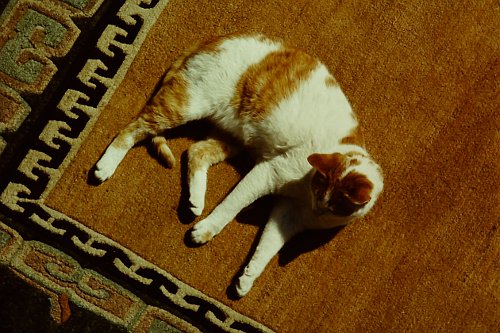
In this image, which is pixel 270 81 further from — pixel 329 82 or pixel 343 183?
pixel 343 183

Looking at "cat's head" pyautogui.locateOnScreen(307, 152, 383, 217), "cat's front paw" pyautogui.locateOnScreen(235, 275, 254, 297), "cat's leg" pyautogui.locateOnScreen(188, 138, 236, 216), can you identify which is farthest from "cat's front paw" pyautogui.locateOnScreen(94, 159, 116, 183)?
"cat's head" pyautogui.locateOnScreen(307, 152, 383, 217)

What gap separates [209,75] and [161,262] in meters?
0.65

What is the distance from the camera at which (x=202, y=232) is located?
1.68m

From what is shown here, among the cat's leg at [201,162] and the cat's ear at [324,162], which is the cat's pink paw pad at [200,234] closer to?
the cat's leg at [201,162]

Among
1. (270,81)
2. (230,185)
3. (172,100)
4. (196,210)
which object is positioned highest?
(270,81)

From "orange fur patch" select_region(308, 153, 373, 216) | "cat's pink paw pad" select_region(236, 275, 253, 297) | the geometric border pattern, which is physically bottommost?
the geometric border pattern

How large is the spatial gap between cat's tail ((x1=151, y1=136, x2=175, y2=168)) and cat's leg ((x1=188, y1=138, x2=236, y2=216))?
0.07 m

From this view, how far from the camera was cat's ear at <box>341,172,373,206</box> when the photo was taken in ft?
4.71

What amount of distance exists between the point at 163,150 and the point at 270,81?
437 millimetres

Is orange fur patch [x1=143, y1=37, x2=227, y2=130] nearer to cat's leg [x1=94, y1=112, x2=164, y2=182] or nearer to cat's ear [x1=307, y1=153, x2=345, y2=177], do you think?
cat's leg [x1=94, y1=112, x2=164, y2=182]

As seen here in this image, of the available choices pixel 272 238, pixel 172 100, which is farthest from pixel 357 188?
pixel 172 100

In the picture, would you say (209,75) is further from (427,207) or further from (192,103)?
(427,207)

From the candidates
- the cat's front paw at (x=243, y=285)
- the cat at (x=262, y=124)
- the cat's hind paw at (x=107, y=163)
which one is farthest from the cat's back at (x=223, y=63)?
the cat's front paw at (x=243, y=285)

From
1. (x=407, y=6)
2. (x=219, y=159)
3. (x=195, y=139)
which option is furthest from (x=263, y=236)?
(x=407, y=6)
